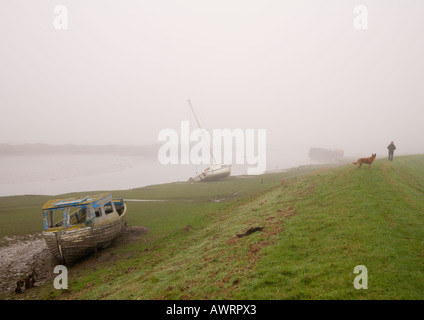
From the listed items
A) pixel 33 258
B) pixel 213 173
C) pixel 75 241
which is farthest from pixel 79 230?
pixel 213 173

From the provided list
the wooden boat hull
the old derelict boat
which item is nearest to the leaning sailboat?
the old derelict boat

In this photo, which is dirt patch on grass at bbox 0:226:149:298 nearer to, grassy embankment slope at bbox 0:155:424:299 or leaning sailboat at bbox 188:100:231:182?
grassy embankment slope at bbox 0:155:424:299

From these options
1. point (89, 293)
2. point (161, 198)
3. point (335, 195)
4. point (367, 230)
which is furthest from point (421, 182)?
point (161, 198)

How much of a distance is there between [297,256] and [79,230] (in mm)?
16352

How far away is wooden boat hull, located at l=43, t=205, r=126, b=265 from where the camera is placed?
719 inches

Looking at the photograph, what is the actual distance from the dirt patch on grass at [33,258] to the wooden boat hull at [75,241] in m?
0.74

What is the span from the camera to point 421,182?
24484 millimetres

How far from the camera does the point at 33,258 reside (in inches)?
782

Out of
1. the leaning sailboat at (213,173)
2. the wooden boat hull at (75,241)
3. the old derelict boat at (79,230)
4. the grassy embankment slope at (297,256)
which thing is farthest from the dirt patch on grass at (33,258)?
the leaning sailboat at (213,173)

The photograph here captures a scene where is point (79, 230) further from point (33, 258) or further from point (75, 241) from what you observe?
point (33, 258)

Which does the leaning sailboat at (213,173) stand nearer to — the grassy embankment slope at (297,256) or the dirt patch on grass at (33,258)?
the dirt patch on grass at (33,258)

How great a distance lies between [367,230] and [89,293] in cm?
1497

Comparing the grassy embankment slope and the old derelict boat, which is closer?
the grassy embankment slope
